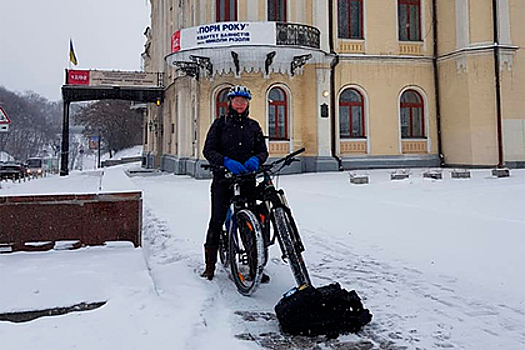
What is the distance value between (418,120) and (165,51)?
15.7m

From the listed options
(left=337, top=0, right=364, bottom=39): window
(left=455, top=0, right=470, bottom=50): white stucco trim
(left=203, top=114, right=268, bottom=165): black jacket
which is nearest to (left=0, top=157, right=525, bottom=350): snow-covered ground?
(left=203, top=114, right=268, bottom=165): black jacket

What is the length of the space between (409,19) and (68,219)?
19.9m

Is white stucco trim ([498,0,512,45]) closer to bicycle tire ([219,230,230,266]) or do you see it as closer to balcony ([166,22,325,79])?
balcony ([166,22,325,79])

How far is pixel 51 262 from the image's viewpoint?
473 cm

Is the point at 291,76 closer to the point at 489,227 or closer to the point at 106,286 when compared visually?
the point at 489,227

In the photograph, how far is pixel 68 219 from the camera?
520 centimetres

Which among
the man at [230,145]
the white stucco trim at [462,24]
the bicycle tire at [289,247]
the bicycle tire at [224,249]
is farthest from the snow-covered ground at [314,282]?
the white stucco trim at [462,24]

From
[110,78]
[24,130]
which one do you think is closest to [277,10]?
[110,78]

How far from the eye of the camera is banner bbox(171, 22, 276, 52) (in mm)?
16484

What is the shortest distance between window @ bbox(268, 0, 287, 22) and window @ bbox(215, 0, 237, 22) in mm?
1562

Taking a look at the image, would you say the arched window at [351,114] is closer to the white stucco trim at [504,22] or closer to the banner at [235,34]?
the banner at [235,34]

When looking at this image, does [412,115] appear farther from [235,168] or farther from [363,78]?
[235,168]

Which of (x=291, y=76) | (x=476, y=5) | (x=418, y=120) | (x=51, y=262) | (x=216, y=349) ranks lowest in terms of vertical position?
(x=216, y=349)

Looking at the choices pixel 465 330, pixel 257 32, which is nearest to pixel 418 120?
pixel 257 32
